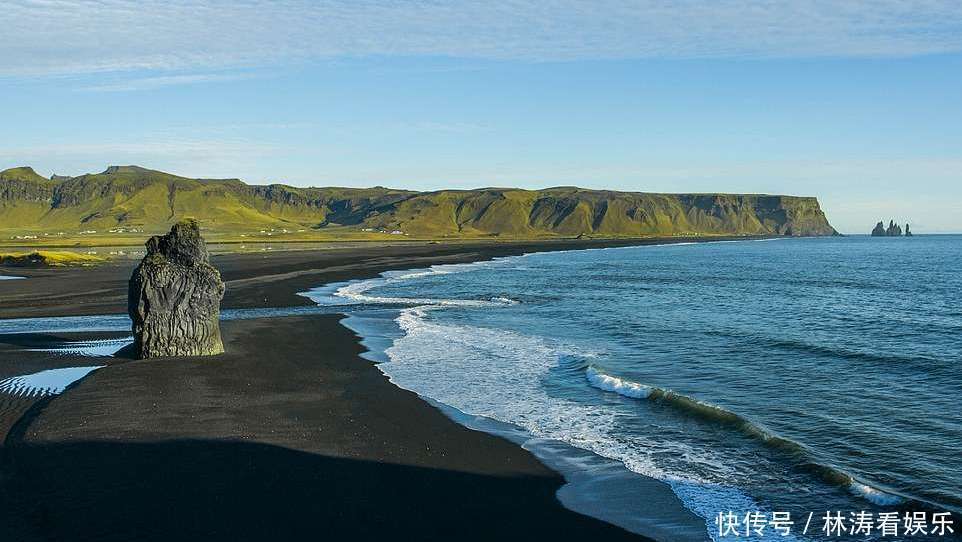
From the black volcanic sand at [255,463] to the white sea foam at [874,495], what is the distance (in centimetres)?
487

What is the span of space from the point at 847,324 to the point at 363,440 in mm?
30480

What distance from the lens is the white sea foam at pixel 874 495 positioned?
1368cm

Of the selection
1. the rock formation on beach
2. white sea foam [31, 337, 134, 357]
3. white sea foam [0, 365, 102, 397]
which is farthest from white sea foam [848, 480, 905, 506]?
white sea foam [31, 337, 134, 357]

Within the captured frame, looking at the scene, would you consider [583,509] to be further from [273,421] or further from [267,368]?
[267,368]

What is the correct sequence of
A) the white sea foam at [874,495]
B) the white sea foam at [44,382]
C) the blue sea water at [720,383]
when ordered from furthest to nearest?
the white sea foam at [44,382] < the blue sea water at [720,383] < the white sea foam at [874,495]

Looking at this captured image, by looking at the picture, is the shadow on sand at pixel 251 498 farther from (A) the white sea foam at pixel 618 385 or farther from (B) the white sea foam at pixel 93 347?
(B) the white sea foam at pixel 93 347

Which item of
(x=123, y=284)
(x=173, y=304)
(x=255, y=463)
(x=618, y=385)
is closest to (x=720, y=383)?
(x=618, y=385)

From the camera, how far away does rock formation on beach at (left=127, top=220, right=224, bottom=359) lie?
1037 inches

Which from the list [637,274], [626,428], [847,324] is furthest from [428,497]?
[637,274]

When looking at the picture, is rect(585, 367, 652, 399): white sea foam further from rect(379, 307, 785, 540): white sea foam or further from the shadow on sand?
the shadow on sand

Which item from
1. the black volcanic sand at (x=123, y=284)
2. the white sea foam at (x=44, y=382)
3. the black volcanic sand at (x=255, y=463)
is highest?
the black volcanic sand at (x=255, y=463)

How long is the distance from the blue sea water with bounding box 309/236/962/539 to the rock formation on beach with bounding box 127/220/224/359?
21.2 feet

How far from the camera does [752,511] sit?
1347 centimetres

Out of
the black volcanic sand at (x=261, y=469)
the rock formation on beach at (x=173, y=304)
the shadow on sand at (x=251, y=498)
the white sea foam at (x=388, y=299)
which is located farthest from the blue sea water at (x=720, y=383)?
the rock formation on beach at (x=173, y=304)
